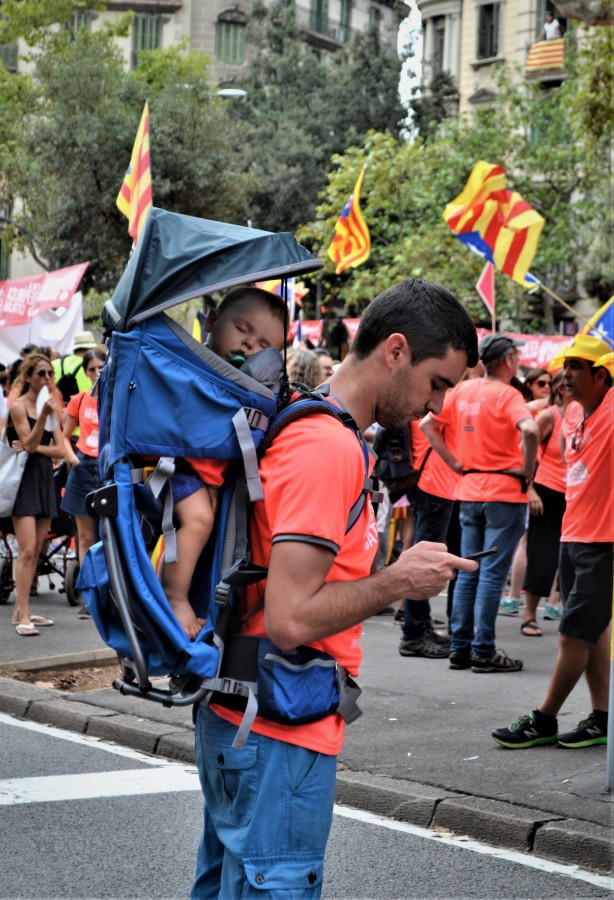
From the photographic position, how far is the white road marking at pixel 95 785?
587 cm

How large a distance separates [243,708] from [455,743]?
171 inches

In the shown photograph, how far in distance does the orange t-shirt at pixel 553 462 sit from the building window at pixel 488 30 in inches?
1634

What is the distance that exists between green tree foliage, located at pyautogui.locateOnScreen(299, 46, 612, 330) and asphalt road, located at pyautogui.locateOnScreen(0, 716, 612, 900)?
29.1 m

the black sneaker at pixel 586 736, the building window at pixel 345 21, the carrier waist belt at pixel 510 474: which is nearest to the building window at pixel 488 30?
the building window at pixel 345 21

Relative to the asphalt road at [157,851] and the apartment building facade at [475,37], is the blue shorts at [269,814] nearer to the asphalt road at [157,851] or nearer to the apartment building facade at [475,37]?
the asphalt road at [157,851]

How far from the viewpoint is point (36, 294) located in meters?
18.5

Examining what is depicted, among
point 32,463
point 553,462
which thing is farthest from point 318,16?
point 32,463

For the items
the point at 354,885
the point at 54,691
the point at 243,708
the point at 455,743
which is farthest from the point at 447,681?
the point at 243,708

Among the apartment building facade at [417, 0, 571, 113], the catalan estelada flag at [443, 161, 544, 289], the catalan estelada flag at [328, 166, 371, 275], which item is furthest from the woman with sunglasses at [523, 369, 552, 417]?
the apartment building facade at [417, 0, 571, 113]

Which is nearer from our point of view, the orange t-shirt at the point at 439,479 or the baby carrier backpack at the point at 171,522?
the baby carrier backpack at the point at 171,522

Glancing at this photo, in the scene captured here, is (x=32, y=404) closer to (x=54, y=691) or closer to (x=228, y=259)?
(x=54, y=691)

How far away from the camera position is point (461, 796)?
18.9ft

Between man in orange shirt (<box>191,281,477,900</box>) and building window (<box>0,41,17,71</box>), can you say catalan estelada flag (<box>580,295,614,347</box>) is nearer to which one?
man in orange shirt (<box>191,281,477,900</box>)

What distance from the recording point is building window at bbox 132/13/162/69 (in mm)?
56406
